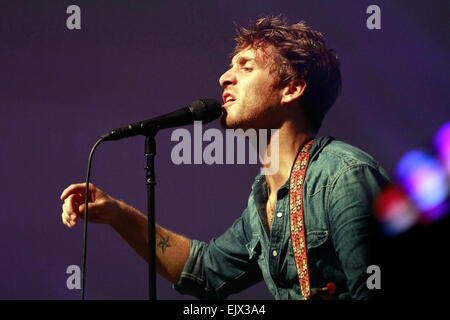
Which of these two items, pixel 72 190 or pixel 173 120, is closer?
pixel 173 120

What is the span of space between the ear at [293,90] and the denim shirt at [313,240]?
0.26 metres

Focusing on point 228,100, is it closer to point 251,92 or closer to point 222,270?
point 251,92

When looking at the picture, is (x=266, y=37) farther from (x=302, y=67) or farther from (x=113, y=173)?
(x=113, y=173)

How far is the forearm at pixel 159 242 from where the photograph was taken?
2531mm

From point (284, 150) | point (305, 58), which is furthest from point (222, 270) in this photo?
point (305, 58)

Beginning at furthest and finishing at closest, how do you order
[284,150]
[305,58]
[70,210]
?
1. [305,58]
2. [284,150]
3. [70,210]

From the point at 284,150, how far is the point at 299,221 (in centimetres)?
36

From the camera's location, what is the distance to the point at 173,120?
2.02 metres

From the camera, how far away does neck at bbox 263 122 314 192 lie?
2.51 meters

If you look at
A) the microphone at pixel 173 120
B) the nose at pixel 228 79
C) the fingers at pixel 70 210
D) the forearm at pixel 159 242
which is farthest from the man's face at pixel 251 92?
the fingers at pixel 70 210

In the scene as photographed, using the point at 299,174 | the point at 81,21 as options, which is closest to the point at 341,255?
the point at 299,174

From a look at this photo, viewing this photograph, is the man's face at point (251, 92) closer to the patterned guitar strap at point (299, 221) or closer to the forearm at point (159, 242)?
the patterned guitar strap at point (299, 221)

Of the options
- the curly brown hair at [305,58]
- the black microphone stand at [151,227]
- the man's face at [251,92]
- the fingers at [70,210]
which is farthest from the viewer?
the curly brown hair at [305,58]
